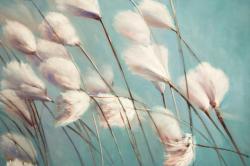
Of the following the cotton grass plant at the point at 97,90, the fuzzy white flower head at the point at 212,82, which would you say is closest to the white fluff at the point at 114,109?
the cotton grass plant at the point at 97,90

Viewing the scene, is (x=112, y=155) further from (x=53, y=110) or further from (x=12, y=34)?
(x=12, y=34)

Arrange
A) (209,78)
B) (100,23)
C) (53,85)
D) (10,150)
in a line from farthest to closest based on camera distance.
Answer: (10,150)
(53,85)
(100,23)
(209,78)

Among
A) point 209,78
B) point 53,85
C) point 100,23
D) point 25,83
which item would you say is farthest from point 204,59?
point 25,83

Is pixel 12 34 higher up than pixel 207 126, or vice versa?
pixel 12 34

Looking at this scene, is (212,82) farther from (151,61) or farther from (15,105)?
(15,105)

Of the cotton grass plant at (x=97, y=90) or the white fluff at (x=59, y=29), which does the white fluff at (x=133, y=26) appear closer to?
the cotton grass plant at (x=97, y=90)

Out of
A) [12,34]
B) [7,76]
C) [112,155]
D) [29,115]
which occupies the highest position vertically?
[12,34]
